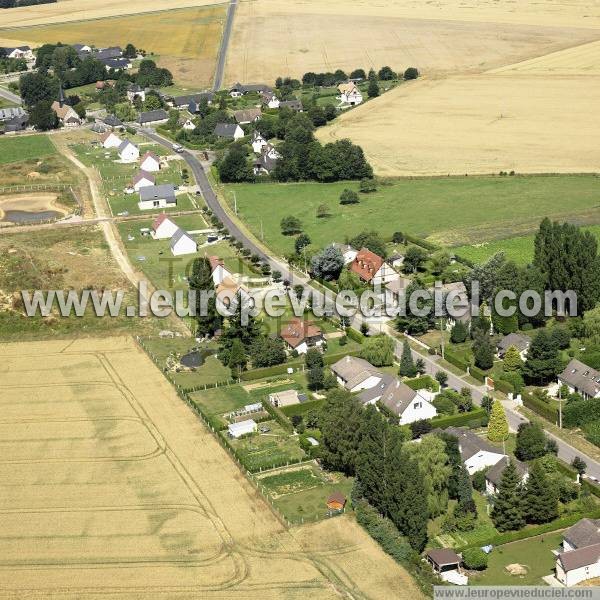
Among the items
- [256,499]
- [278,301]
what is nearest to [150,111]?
[278,301]

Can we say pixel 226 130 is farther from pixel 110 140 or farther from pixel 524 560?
pixel 524 560

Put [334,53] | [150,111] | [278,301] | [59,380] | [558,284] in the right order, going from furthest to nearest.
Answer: [334,53]
[150,111]
[278,301]
[558,284]
[59,380]

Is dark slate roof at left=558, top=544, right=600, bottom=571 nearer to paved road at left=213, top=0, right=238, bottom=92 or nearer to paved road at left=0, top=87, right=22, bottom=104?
paved road at left=213, top=0, right=238, bottom=92

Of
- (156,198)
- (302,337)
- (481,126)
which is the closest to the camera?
(302,337)

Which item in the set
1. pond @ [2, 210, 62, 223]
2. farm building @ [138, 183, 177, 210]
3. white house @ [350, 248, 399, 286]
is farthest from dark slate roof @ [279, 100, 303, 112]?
white house @ [350, 248, 399, 286]

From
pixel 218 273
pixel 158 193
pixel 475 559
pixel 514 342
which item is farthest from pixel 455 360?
pixel 158 193

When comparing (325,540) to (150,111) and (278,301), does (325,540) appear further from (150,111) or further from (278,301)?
(150,111)
